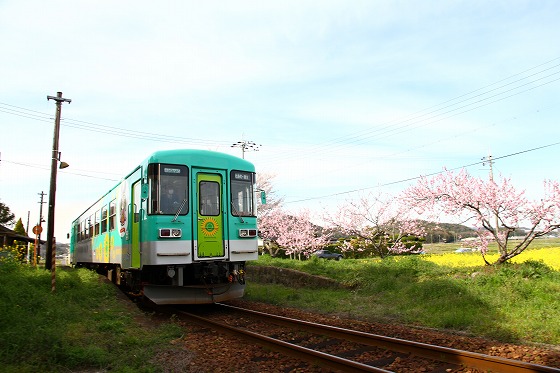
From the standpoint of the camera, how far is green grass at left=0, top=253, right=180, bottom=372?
617 centimetres

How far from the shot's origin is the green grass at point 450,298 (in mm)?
7926

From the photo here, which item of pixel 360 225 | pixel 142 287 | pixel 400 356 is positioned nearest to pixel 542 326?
pixel 400 356

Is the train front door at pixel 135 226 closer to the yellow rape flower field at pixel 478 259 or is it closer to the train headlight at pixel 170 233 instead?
the train headlight at pixel 170 233

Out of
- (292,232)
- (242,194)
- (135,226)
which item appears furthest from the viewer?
(292,232)

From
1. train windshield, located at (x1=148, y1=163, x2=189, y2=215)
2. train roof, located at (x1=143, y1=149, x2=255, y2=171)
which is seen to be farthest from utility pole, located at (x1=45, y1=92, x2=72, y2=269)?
train windshield, located at (x1=148, y1=163, x2=189, y2=215)

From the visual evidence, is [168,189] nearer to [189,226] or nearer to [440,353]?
[189,226]

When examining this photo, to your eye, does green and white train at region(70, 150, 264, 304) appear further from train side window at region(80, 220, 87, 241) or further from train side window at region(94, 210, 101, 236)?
train side window at region(80, 220, 87, 241)

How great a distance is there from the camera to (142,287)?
10266mm

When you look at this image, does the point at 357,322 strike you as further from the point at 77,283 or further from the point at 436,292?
the point at 77,283

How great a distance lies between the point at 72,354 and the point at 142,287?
3.90 meters

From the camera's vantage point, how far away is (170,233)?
9.54 meters

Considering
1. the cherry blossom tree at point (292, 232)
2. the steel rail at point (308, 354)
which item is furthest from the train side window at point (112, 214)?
the cherry blossom tree at point (292, 232)

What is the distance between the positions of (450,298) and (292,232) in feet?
79.9

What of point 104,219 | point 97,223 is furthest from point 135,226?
point 97,223
